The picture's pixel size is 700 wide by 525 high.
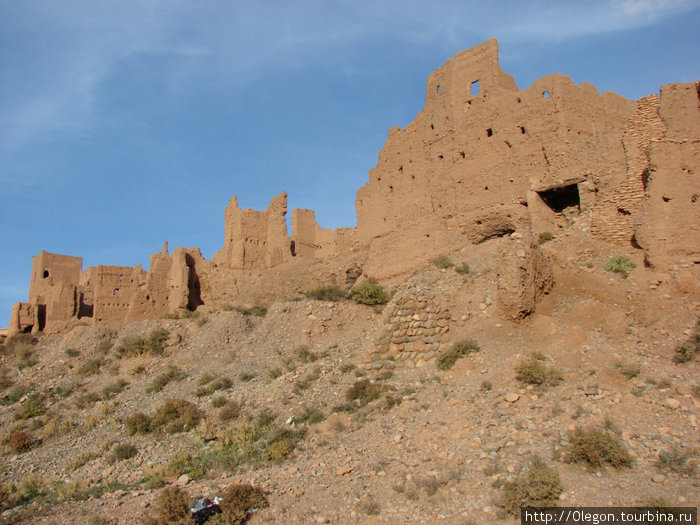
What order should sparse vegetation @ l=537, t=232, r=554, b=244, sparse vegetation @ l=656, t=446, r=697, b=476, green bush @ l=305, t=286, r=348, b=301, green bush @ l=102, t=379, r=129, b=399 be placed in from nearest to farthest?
sparse vegetation @ l=656, t=446, r=697, b=476 → green bush @ l=102, t=379, r=129, b=399 → sparse vegetation @ l=537, t=232, r=554, b=244 → green bush @ l=305, t=286, r=348, b=301

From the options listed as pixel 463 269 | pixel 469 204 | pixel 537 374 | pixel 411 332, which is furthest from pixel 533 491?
pixel 469 204

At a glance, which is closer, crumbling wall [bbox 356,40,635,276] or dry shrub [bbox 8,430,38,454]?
dry shrub [bbox 8,430,38,454]

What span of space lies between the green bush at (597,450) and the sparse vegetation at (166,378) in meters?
12.3

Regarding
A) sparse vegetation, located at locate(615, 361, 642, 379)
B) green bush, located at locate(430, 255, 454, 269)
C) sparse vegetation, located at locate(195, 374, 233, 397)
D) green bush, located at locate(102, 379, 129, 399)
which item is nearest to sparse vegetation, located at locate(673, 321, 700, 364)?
sparse vegetation, located at locate(615, 361, 642, 379)

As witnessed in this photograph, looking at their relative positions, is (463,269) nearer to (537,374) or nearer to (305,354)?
(305,354)

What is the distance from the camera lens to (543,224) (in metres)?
19.4

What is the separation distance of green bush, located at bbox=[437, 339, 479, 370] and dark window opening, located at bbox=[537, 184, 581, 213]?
28.5ft

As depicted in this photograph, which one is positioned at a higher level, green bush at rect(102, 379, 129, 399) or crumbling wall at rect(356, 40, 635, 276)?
crumbling wall at rect(356, 40, 635, 276)

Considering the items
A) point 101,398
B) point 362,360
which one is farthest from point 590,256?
point 101,398

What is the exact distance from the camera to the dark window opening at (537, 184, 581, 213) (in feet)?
64.5

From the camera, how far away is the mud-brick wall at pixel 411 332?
564 inches

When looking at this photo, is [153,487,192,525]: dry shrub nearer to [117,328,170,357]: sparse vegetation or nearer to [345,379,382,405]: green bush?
[345,379,382,405]: green bush

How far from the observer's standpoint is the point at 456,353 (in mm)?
13266

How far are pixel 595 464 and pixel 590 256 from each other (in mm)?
9212
